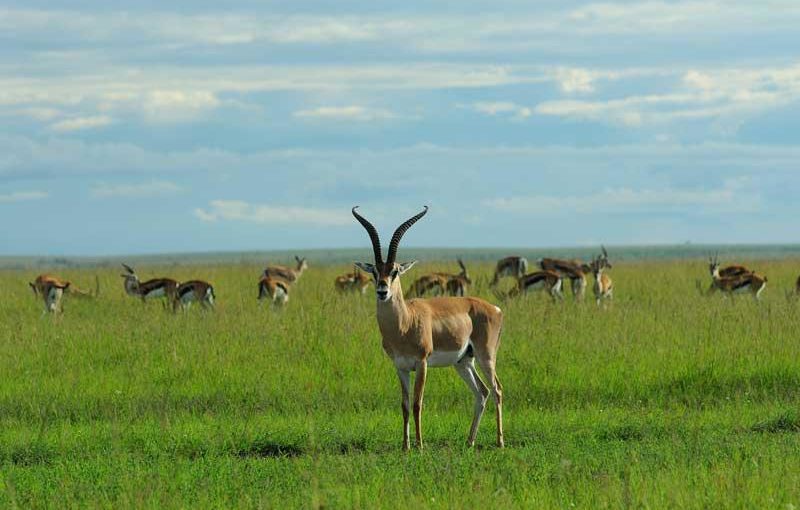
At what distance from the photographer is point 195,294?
2477 cm

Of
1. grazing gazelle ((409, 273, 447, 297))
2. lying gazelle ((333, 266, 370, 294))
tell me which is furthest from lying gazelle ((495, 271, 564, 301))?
lying gazelle ((333, 266, 370, 294))

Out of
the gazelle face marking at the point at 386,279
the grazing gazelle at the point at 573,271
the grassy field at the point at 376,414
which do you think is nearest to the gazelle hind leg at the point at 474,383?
the grassy field at the point at 376,414

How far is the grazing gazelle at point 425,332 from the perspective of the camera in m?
9.93

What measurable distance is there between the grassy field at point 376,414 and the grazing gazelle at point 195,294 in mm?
4107

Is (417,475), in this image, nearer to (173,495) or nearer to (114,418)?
(173,495)

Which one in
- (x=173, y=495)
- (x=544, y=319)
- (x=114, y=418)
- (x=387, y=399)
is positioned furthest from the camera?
(x=544, y=319)

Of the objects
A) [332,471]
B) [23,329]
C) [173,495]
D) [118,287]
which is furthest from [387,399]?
[118,287]

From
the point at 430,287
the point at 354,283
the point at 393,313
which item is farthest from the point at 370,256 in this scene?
the point at 393,313

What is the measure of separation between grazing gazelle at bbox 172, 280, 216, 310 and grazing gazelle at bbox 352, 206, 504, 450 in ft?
47.7

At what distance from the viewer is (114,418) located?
1197 cm

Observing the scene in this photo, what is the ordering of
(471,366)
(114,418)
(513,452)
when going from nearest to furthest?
(513,452)
(471,366)
(114,418)

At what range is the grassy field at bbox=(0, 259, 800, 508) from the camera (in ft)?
26.3

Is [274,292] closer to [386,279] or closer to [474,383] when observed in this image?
[474,383]

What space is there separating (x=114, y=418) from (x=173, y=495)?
4.26m
